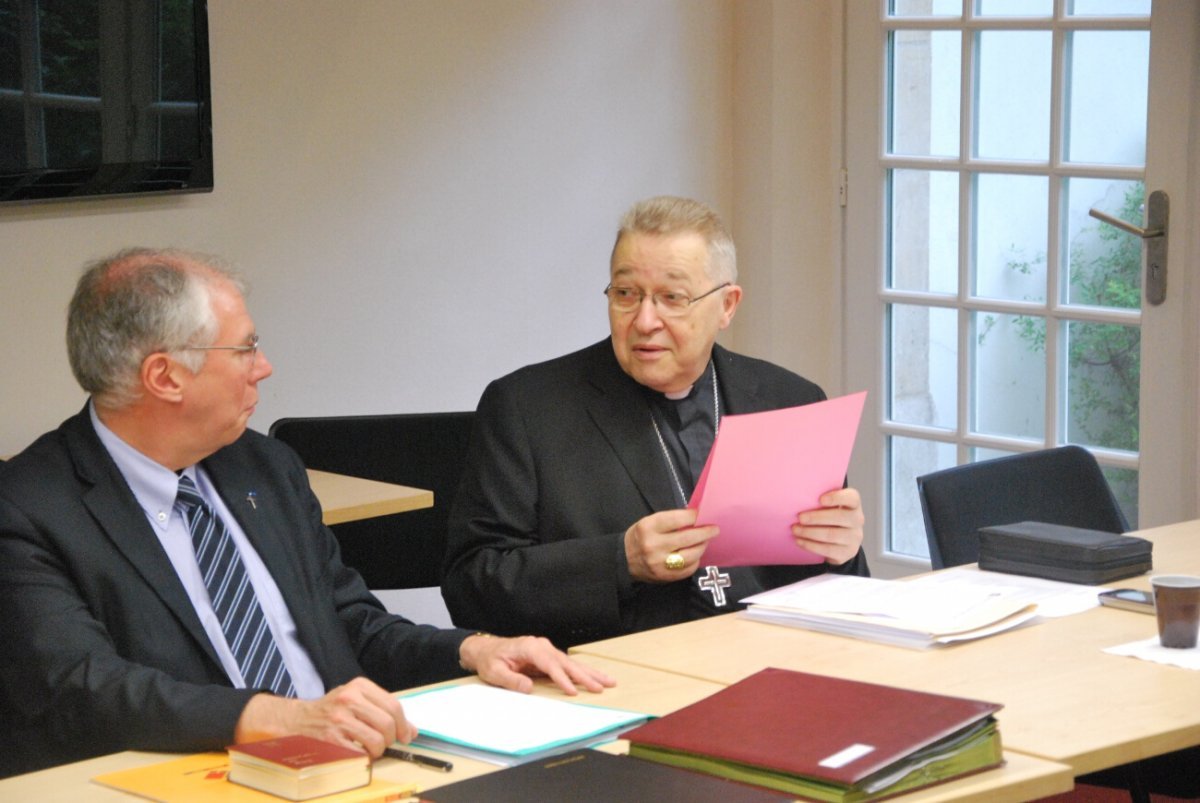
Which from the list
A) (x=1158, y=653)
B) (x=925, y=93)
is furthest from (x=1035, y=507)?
(x=925, y=93)

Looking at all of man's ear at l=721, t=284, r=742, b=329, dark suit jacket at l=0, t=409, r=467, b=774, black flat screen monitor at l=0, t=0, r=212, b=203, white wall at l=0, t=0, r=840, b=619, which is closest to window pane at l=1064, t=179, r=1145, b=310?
white wall at l=0, t=0, r=840, b=619

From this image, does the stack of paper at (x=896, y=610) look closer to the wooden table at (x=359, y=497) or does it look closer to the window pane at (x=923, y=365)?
the wooden table at (x=359, y=497)

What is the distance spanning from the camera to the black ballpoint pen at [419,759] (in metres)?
1.92

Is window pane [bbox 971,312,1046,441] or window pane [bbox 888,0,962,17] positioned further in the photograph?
window pane [bbox 888,0,962,17]

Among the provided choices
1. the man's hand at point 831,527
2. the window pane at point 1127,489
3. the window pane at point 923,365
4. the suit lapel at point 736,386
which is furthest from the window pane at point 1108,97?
the man's hand at point 831,527

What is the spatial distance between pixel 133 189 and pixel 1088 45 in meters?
2.62

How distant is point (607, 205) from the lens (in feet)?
17.5

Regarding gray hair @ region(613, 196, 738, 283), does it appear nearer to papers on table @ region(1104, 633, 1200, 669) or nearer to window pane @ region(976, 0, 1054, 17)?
papers on table @ region(1104, 633, 1200, 669)

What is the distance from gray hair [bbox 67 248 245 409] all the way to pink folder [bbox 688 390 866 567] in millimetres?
783

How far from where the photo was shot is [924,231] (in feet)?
17.3

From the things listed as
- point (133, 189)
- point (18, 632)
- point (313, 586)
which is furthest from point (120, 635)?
point (133, 189)

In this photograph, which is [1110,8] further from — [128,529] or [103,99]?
[128,529]

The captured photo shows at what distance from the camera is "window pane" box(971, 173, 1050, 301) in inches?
193

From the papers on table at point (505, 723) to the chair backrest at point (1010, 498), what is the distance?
3.99 ft
